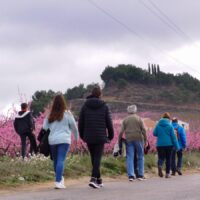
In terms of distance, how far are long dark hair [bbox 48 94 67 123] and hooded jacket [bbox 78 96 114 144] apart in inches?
24.7

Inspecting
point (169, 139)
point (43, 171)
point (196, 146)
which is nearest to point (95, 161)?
point (43, 171)

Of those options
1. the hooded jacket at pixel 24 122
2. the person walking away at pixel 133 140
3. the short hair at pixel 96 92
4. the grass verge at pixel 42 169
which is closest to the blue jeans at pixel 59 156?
the short hair at pixel 96 92

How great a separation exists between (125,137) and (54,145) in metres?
3.93

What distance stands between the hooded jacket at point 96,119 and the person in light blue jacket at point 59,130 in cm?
33

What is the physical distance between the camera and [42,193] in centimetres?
1092

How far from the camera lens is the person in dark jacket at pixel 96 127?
11.8 m

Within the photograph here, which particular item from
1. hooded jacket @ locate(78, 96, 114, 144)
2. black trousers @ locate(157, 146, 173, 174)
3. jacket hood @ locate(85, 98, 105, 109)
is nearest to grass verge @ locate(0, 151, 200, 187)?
black trousers @ locate(157, 146, 173, 174)

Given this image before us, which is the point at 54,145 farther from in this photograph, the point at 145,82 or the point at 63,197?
the point at 145,82

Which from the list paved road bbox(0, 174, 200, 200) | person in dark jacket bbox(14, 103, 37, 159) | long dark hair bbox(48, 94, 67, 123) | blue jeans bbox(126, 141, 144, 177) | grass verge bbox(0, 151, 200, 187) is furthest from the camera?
person in dark jacket bbox(14, 103, 37, 159)

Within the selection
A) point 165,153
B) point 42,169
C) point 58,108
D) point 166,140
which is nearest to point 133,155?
point 166,140

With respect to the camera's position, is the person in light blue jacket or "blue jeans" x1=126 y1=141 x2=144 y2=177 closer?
the person in light blue jacket

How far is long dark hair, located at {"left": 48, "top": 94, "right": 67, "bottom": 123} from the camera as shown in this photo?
11.4 metres

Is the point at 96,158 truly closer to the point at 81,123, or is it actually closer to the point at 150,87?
the point at 81,123

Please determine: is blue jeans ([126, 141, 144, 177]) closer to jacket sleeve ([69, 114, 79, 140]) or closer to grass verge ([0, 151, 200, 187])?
grass verge ([0, 151, 200, 187])
